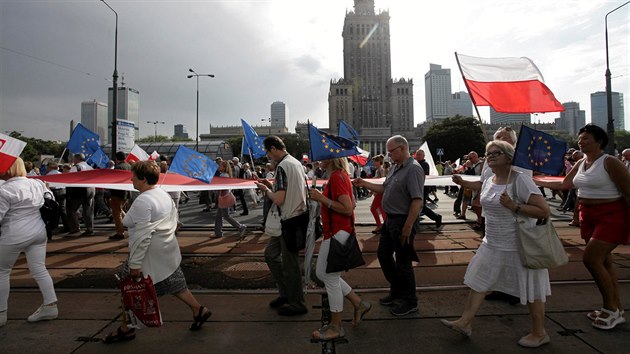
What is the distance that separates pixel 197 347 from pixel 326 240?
58.9 inches

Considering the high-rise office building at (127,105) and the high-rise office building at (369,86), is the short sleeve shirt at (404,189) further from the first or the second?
the high-rise office building at (369,86)

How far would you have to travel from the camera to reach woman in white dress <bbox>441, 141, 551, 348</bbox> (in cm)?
331

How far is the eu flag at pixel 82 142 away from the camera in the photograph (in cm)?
1167

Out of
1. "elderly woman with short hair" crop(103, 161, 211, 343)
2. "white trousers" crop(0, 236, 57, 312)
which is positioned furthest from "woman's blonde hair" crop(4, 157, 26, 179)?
"elderly woman with short hair" crop(103, 161, 211, 343)

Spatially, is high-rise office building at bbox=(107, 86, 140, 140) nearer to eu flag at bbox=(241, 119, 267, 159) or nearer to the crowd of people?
eu flag at bbox=(241, 119, 267, 159)

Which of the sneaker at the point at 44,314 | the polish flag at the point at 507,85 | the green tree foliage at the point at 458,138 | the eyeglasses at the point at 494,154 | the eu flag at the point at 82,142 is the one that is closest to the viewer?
the eyeglasses at the point at 494,154

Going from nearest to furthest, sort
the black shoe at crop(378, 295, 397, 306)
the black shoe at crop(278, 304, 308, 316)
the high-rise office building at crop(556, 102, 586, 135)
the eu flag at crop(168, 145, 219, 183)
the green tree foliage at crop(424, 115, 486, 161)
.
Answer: the black shoe at crop(278, 304, 308, 316)
the black shoe at crop(378, 295, 397, 306)
the eu flag at crop(168, 145, 219, 183)
the green tree foliage at crop(424, 115, 486, 161)
the high-rise office building at crop(556, 102, 586, 135)

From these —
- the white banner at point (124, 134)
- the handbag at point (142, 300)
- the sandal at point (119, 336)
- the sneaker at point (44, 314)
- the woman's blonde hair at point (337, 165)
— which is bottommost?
the sandal at point (119, 336)

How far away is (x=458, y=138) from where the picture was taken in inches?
2926

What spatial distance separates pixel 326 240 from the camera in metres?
3.71

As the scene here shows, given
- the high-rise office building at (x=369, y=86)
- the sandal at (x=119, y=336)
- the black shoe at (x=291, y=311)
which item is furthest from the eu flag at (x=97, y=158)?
the high-rise office building at (x=369, y=86)

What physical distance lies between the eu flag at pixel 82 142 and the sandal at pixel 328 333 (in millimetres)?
11066

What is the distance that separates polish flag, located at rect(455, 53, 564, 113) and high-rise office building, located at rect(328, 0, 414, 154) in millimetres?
121599

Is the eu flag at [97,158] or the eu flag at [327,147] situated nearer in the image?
the eu flag at [327,147]
